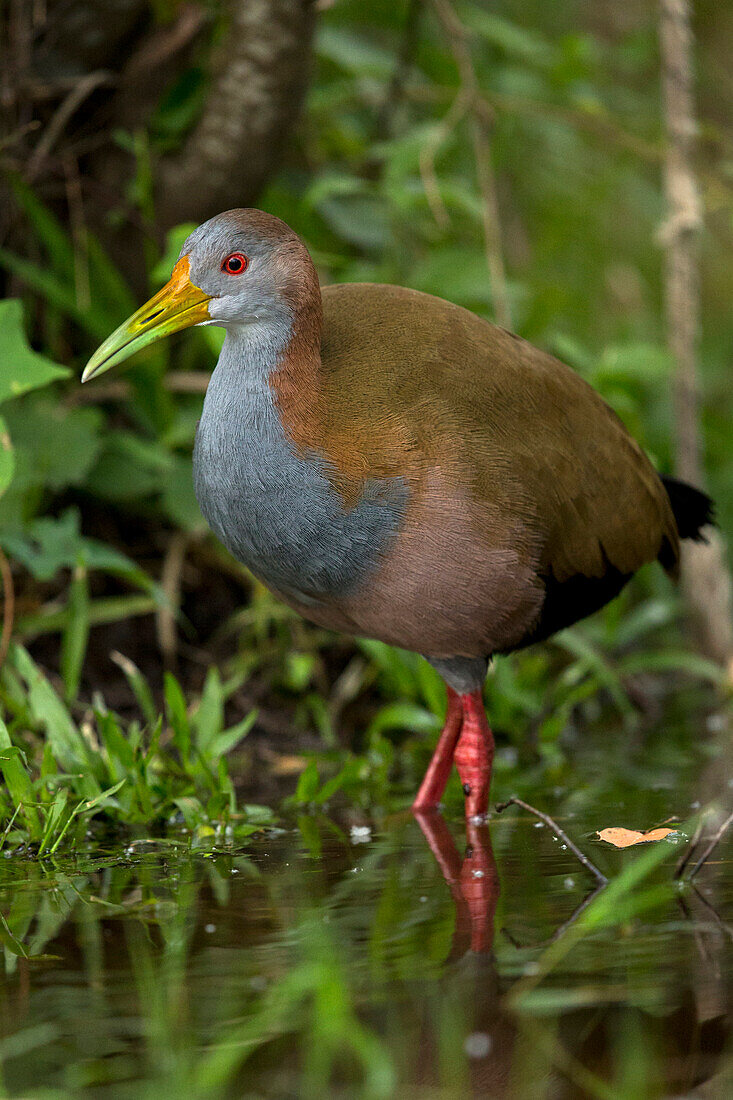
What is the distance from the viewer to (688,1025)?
6.84 feet

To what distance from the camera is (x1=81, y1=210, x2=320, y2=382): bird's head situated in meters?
3.29

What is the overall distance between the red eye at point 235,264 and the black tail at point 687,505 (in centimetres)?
162

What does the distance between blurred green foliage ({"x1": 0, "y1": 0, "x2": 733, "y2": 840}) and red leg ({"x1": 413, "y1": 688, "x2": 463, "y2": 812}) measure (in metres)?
0.24

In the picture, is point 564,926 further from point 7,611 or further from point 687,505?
point 7,611

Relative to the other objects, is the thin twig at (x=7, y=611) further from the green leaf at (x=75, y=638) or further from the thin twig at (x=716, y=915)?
the thin twig at (x=716, y=915)

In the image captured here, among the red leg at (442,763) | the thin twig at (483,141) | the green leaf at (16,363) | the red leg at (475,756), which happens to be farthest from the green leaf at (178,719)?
the thin twig at (483,141)

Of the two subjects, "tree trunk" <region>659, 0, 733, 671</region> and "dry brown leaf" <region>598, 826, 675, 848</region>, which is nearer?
"dry brown leaf" <region>598, 826, 675, 848</region>

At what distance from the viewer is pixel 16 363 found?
3.85 m

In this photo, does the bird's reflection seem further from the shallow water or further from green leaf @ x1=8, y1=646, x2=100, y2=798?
green leaf @ x1=8, y1=646, x2=100, y2=798

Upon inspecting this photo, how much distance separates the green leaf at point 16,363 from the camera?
3797 millimetres

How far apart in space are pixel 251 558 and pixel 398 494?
1.41ft

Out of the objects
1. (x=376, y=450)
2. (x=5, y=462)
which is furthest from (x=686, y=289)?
(x=5, y=462)

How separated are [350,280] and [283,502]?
250cm

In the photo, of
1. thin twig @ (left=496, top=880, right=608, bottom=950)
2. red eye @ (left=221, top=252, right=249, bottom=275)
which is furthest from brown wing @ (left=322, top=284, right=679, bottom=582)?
thin twig @ (left=496, top=880, right=608, bottom=950)
